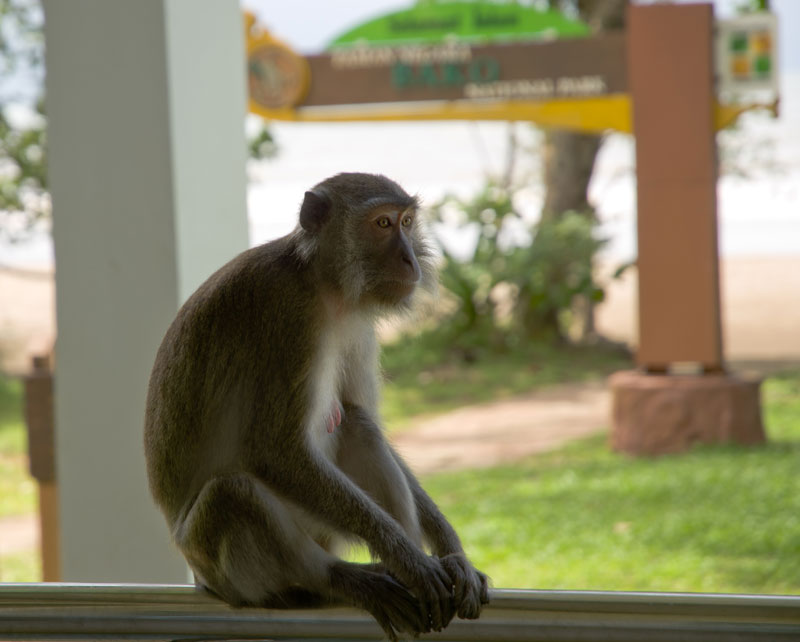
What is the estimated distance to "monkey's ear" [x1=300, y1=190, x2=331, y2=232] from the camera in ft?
7.81

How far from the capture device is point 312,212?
7.83 ft

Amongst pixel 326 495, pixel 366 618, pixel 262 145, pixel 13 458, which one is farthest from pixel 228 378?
pixel 262 145

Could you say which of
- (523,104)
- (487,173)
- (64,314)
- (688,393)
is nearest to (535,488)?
(688,393)

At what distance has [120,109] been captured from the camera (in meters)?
2.95

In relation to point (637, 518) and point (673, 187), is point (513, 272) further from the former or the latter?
point (637, 518)

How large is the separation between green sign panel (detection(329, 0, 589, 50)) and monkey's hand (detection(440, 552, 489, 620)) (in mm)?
7633

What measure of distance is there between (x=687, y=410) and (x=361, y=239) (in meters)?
6.17

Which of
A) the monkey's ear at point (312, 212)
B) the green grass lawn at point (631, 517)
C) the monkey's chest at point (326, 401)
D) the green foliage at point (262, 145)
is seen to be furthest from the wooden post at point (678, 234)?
the monkey's ear at point (312, 212)

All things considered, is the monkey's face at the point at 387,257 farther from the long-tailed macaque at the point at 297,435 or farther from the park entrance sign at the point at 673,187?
the park entrance sign at the point at 673,187

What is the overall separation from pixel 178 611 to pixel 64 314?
63.9 inches

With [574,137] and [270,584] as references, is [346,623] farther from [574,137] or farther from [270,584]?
[574,137]

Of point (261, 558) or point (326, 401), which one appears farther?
point (326, 401)

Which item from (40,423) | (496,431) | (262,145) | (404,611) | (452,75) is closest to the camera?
(404,611)

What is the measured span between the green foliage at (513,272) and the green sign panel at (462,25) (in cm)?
282
